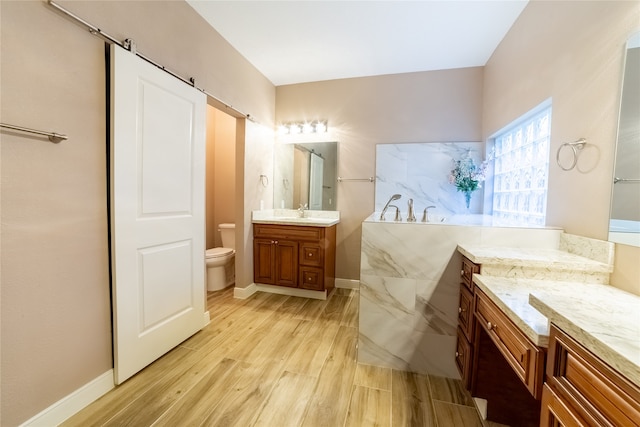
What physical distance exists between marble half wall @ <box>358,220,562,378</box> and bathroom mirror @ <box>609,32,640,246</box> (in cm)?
50

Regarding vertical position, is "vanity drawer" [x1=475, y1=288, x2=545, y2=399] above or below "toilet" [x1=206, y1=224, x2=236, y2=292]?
above

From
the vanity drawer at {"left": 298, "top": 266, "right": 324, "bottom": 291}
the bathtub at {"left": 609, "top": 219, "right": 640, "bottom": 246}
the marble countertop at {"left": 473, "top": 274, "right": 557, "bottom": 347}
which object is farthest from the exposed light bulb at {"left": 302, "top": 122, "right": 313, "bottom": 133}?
the bathtub at {"left": 609, "top": 219, "right": 640, "bottom": 246}

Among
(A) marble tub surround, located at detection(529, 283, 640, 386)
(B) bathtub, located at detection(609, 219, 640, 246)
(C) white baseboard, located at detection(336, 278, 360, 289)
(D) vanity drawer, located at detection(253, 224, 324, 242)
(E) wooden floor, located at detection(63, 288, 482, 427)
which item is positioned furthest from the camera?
(C) white baseboard, located at detection(336, 278, 360, 289)

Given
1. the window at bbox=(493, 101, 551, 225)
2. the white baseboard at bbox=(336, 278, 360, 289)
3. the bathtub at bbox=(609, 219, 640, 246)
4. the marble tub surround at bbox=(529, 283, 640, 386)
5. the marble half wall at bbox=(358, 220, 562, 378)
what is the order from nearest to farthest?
1. the marble tub surround at bbox=(529, 283, 640, 386)
2. the bathtub at bbox=(609, 219, 640, 246)
3. the marble half wall at bbox=(358, 220, 562, 378)
4. the window at bbox=(493, 101, 551, 225)
5. the white baseboard at bbox=(336, 278, 360, 289)

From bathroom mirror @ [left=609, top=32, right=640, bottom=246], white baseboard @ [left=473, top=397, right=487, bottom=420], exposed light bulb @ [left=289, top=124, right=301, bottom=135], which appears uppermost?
exposed light bulb @ [left=289, top=124, right=301, bottom=135]

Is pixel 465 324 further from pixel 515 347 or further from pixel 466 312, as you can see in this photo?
pixel 515 347

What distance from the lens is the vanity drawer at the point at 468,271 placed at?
142 cm

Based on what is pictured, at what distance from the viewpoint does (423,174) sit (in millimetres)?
3051

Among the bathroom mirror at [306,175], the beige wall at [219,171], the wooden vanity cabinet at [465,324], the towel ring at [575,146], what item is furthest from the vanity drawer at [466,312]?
the beige wall at [219,171]

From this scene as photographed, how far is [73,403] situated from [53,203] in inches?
40.8

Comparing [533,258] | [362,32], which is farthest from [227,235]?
[533,258]

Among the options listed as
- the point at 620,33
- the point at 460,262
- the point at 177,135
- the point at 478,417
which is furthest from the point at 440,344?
the point at 177,135

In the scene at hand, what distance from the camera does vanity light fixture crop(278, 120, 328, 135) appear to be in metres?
3.33

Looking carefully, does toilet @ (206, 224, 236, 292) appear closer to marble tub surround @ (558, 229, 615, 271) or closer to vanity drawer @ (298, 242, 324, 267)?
vanity drawer @ (298, 242, 324, 267)
